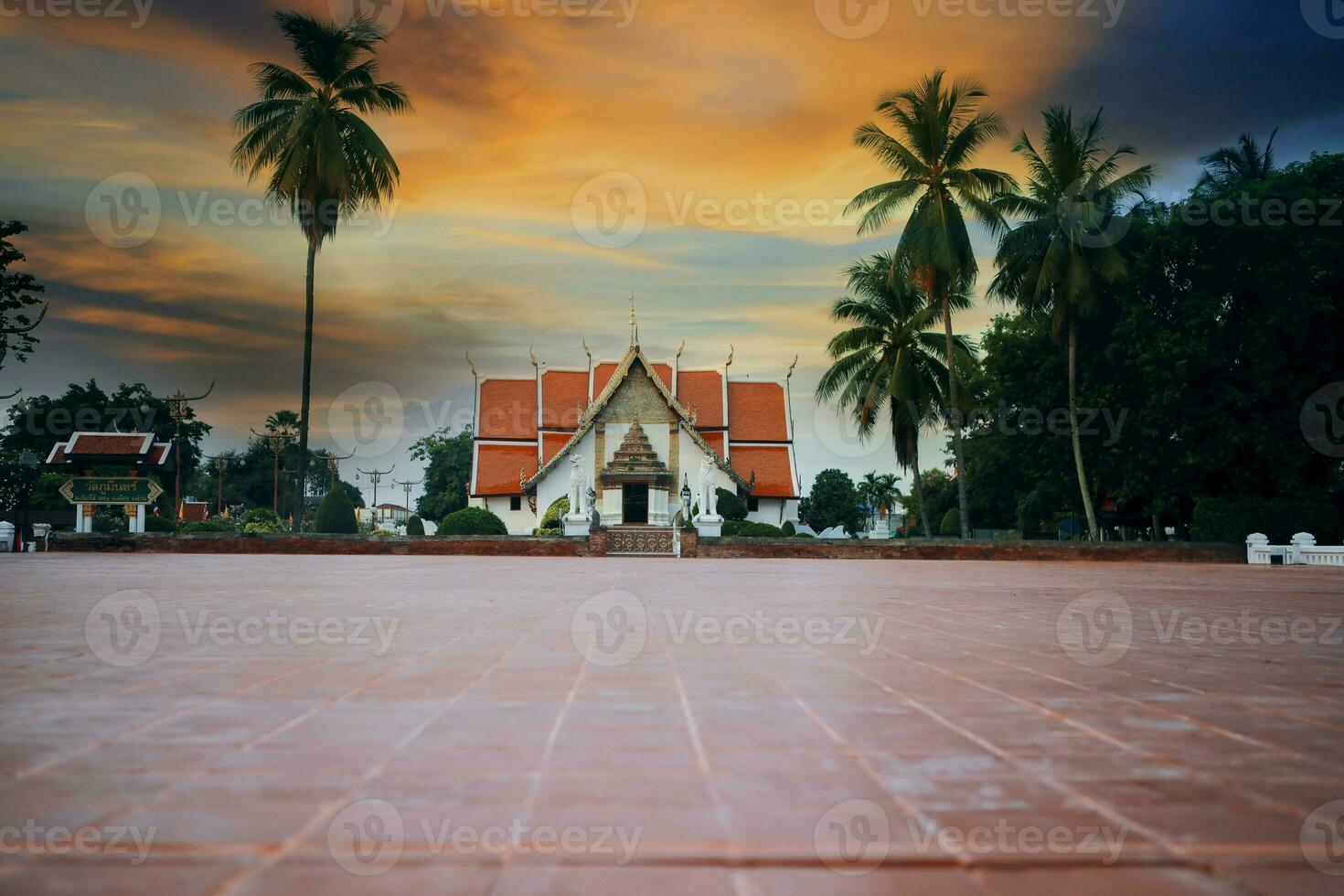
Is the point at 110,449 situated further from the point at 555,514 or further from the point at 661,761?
the point at 661,761

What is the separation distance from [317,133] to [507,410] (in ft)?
58.2

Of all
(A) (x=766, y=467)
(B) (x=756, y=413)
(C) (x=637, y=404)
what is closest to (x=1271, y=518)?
(A) (x=766, y=467)

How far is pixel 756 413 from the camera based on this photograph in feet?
139

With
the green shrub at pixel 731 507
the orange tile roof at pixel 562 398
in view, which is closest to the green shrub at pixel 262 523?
the orange tile roof at pixel 562 398

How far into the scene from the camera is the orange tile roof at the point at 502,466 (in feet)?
→ 127

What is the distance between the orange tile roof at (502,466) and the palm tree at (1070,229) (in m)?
20.6

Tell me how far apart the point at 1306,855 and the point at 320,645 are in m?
4.99

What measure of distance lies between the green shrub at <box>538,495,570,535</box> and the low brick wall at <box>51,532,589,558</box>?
845cm

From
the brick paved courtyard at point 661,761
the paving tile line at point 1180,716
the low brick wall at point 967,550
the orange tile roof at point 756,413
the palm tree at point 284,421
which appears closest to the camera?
the brick paved courtyard at point 661,761

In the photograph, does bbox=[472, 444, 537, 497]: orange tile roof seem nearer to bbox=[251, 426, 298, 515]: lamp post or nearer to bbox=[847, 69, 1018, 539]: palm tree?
bbox=[251, 426, 298, 515]: lamp post

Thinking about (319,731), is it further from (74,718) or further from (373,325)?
(373,325)

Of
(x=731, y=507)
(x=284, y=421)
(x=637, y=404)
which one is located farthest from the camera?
(x=284, y=421)

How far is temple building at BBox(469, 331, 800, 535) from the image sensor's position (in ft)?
121

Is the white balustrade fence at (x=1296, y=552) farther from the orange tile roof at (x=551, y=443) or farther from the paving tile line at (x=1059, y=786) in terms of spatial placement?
the orange tile roof at (x=551, y=443)
